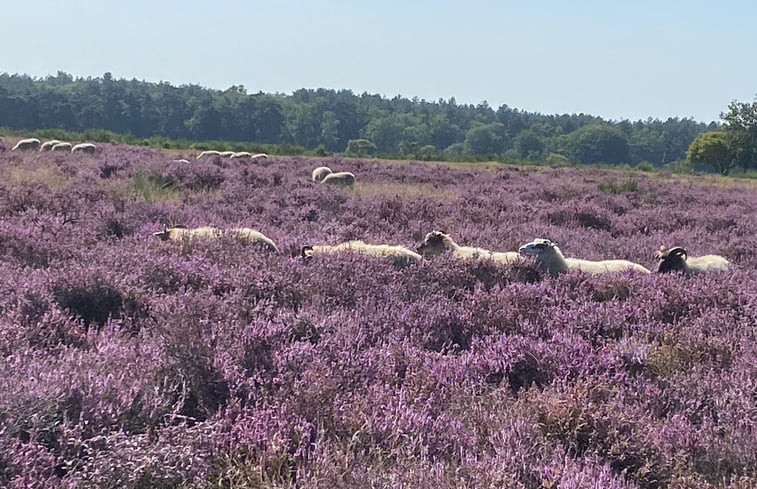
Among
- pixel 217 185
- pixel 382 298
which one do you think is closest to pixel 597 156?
pixel 217 185

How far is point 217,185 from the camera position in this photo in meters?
17.4

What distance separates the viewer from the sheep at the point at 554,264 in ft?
25.5

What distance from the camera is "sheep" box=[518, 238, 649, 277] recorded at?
7781 millimetres

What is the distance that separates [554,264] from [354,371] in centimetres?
461

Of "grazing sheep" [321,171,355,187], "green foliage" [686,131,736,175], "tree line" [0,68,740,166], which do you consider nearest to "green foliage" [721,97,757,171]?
"green foliage" [686,131,736,175]

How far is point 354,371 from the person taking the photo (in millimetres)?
3971

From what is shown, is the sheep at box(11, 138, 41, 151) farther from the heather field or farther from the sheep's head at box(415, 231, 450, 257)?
the sheep's head at box(415, 231, 450, 257)

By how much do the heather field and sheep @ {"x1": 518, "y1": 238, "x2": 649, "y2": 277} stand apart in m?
0.41

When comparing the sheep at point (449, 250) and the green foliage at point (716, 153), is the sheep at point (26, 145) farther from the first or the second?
the green foliage at point (716, 153)

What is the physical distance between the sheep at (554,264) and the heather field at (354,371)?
41 centimetres

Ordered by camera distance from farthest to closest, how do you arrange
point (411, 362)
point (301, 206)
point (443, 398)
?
point (301, 206)
point (411, 362)
point (443, 398)

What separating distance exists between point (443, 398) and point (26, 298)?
10.5 feet

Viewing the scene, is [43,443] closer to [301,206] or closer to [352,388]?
[352,388]

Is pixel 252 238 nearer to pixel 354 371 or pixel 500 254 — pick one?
pixel 500 254
